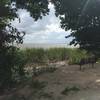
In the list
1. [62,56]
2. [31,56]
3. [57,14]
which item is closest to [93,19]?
[57,14]

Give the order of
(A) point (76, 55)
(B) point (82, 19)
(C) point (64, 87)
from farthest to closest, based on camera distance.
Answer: (A) point (76, 55)
(B) point (82, 19)
(C) point (64, 87)

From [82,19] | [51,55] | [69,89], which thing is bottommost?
[69,89]

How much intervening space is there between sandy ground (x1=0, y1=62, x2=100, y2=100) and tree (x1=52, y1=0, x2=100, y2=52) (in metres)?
1.34

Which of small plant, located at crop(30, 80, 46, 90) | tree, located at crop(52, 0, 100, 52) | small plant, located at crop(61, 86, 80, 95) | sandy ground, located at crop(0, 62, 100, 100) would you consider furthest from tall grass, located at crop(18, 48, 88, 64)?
small plant, located at crop(61, 86, 80, 95)

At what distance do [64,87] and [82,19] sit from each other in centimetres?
320

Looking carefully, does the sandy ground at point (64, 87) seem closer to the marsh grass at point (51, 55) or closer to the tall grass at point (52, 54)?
the marsh grass at point (51, 55)

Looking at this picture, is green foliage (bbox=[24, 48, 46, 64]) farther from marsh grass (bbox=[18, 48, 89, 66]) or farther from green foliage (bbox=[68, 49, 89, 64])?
green foliage (bbox=[68, 49, 89, 64])

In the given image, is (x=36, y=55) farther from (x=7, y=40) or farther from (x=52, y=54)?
(x=7, y=40)

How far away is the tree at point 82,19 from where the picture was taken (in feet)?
38.3

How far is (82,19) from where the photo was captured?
1197cm

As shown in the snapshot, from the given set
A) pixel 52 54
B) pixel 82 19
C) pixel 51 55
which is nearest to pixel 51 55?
pixel 51 55

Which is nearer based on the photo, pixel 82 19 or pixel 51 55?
pixel 82 19

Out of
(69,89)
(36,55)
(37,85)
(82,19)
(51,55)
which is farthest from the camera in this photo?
(51,55)

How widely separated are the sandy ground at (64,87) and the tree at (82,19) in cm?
134
